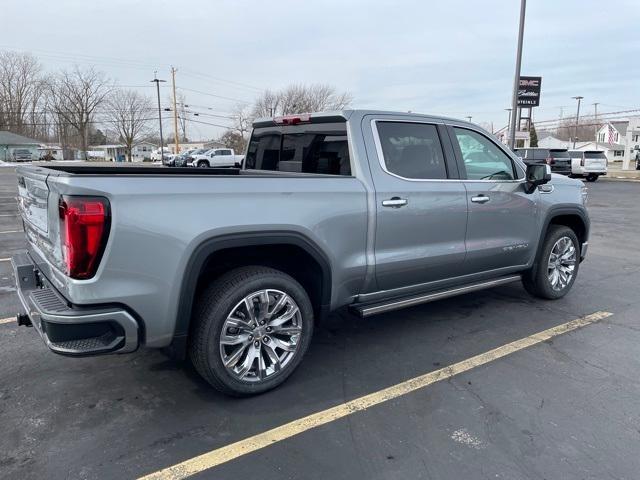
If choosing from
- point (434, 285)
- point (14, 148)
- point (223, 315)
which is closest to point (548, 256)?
point (434, 285)

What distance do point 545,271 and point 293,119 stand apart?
3052mm

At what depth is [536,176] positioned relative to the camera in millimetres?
4605

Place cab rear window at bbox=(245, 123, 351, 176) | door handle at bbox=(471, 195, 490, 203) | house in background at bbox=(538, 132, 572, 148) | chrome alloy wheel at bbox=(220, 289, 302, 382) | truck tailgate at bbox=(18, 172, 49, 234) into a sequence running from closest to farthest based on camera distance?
1. truck tailgate at bbox=(18, 172, 49, 234)
2. chrome alloy wheel at bbox=(220, 289, 302, 382)
3. cab rear window at bbox=(245, 123, 351, 176)
4. door handle at bbox=(471, 195, 490, 203)
5. house in background at bbox=(538, 132, 572, 148)

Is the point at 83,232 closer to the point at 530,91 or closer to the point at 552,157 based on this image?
the point at 530,91

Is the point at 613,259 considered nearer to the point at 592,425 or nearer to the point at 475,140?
the point at 475,140

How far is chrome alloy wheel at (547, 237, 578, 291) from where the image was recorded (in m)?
5.23

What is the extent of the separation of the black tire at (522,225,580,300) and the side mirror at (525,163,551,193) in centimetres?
72

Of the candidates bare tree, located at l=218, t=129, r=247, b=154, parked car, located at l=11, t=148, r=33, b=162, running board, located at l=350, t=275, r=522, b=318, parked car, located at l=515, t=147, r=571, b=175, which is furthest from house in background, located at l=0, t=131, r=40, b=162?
running board, located at l=350, t=275, r=522, b=318

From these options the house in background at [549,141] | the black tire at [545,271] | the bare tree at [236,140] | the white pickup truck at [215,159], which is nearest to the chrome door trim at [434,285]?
the black tire at [545,271]

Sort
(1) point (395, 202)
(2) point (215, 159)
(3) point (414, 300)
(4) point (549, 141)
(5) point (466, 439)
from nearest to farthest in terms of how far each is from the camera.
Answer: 1. (5) point (466, 439)
2. (1) point (395, 202)
3. (3) point (414, 300)
4. (2) point (215, 159)
5. (4) point (549, 141)

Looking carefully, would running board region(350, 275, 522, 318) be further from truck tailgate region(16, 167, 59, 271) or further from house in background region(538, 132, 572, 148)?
house in background region(538, 132, 572, 148)

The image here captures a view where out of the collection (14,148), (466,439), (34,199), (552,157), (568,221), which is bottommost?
(466,439)

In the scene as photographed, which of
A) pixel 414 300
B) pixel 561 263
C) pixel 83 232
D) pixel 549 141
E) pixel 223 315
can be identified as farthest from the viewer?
pixel 549 141

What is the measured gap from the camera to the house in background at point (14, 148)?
71.0 m
